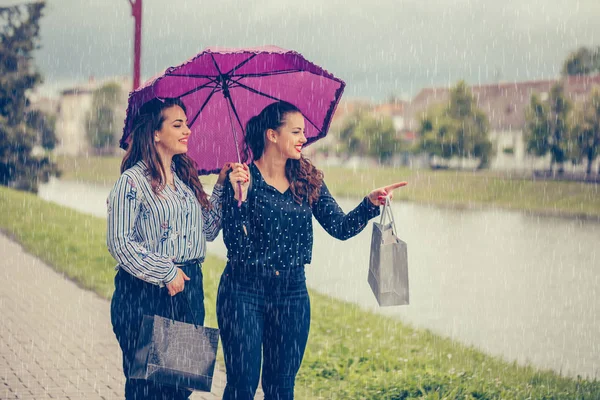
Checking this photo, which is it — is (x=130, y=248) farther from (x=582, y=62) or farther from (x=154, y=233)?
(x=582, y=62)

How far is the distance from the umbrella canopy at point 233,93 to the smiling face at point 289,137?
0.24 m

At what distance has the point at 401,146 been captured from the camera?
3393 inches

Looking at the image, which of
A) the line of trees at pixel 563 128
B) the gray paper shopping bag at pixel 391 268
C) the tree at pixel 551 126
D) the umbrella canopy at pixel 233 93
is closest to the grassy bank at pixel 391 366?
the gray paper shopping bag at pixel 391 268

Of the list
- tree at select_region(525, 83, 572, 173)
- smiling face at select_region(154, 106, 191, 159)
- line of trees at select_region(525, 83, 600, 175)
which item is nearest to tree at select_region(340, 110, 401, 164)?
line of trees at select_region(525, 83, 600, 175)

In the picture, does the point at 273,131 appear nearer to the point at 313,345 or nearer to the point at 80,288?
the point at 313,345

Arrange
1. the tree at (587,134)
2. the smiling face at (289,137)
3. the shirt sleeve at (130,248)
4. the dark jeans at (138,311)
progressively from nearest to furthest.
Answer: the shirt sleeve at (130,248) → the dark jeans at (138,311) → the smiling face at (289,137) → the tree at (587,134)

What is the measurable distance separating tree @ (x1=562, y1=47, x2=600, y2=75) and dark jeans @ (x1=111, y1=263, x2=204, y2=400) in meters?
80.6

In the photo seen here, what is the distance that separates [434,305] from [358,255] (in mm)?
6415

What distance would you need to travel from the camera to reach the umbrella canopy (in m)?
4.17

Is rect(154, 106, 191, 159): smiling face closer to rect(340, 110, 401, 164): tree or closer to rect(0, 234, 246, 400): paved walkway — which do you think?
rect(0, 234, 246, 400): paved walkway

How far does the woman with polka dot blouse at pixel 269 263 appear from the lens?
3.86 metres

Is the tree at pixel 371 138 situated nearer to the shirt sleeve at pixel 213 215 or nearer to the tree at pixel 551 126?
the tree at pixel 551 126

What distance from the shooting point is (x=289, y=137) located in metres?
3.98

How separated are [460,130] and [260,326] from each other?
60.0m
